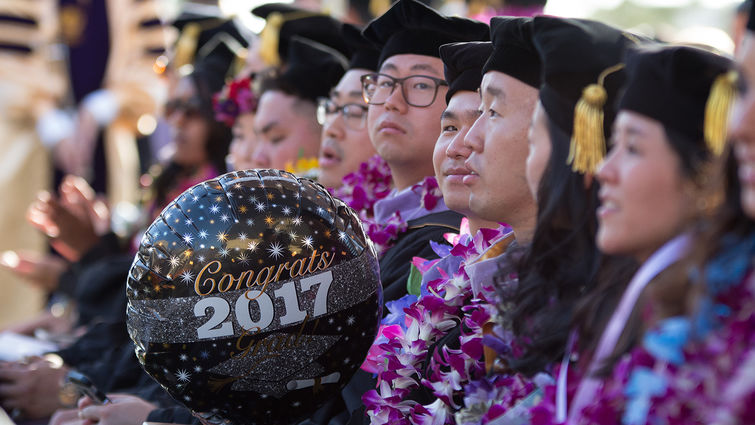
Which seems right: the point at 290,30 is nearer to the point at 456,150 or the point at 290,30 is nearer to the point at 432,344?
the point at 456,150

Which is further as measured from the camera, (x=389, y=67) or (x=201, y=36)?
(x=201, y=36)

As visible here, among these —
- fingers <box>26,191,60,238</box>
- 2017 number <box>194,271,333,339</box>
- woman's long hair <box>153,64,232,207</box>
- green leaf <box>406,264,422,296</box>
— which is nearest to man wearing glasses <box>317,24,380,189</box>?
green leaf <box>406,264,422,296</box>

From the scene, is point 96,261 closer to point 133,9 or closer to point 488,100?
point 133,9

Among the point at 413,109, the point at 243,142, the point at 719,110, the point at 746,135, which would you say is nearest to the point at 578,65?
the point at 719,110

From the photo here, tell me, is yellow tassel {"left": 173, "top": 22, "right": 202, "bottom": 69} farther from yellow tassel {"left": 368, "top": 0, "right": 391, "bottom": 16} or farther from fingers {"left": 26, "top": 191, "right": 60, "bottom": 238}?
yellow tassel {"left": 368, "top": 0, "right": 391, "bottom": 16}

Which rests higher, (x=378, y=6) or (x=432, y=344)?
(x=432, y=344)

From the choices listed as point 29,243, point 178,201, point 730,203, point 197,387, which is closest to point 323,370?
point 197,387

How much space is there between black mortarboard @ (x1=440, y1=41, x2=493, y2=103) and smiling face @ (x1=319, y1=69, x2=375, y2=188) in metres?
0.91

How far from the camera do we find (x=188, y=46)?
561 cm

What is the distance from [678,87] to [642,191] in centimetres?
17

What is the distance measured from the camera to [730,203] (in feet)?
4.12

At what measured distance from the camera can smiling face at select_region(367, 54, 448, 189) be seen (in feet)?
9.18

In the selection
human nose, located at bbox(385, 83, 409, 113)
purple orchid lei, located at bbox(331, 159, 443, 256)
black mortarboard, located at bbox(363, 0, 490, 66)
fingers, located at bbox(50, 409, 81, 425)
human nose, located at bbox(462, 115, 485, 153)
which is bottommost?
fingers, located at bbox(50, 409, 81, 425)

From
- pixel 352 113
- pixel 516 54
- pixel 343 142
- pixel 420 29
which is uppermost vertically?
pixel 516 54
